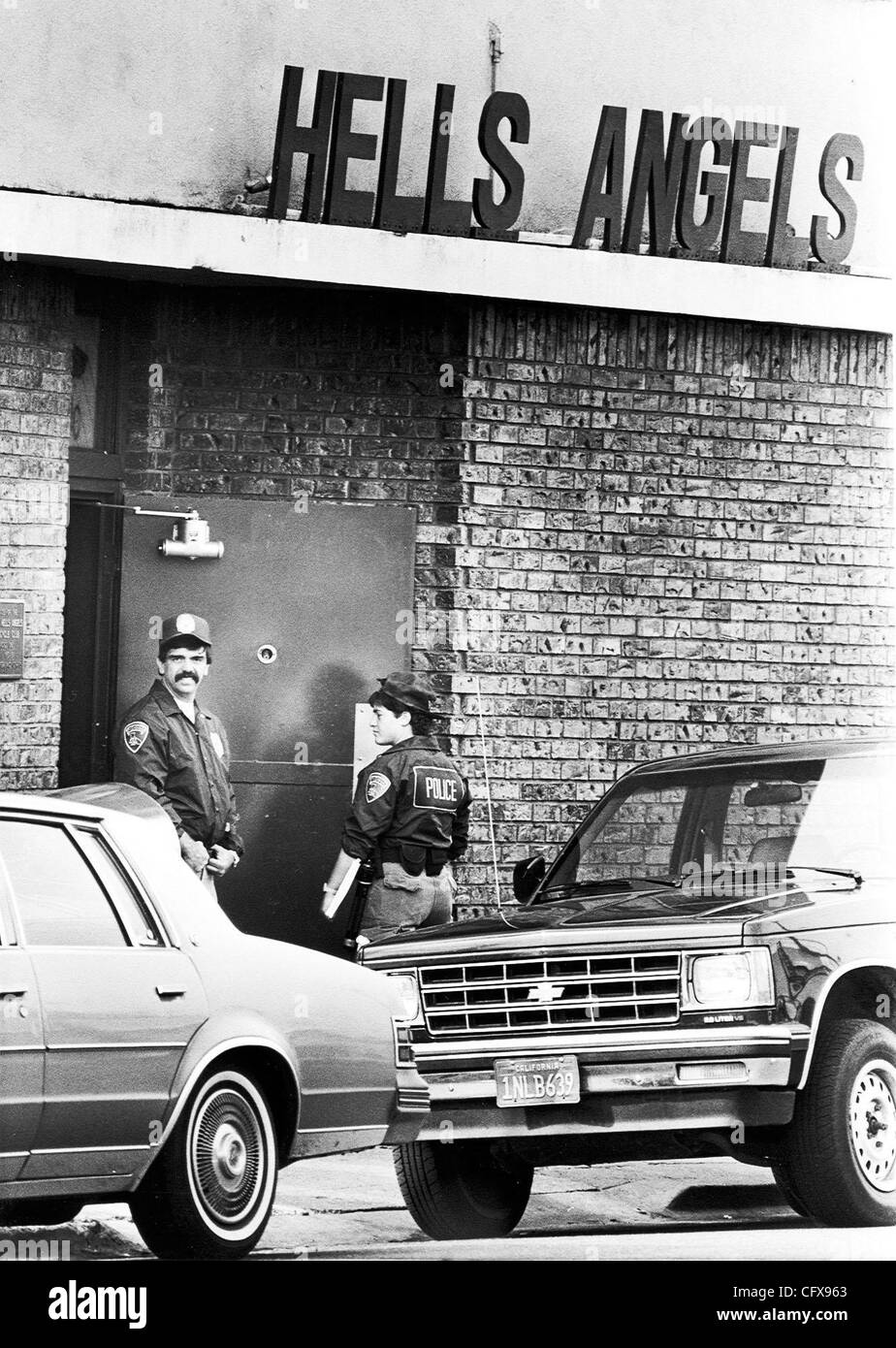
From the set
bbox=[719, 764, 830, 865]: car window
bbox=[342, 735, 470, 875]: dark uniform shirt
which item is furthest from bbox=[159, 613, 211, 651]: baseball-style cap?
bbox=[719, 764, 830, 865]: car window

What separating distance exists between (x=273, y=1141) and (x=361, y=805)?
11.9 feet

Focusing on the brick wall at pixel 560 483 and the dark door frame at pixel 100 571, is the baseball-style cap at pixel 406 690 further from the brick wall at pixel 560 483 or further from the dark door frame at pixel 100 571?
the dark door frame at pixel 100 571

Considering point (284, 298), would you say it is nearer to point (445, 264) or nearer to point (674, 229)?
point (445, 264)

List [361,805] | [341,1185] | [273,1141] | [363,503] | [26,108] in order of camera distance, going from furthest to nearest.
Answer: [363,503]
[26,108]
[361,805]
[341,1185]
[273,1141]

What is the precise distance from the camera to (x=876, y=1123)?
7.23 m

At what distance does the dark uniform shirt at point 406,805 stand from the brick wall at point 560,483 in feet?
5.72

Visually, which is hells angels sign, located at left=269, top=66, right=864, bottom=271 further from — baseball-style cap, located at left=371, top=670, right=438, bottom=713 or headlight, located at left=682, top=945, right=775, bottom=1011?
headlight, located at left=682, top=945, right=775, bottom=1011

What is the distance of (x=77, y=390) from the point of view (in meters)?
11.5

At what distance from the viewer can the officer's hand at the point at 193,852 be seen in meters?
10.0

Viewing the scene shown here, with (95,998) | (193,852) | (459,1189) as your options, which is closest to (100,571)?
(193,852)

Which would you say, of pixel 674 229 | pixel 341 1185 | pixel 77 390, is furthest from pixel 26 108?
pixel 341 1185

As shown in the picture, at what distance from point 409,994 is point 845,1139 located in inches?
62.4

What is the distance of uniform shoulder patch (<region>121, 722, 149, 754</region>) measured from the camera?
998 centimetres

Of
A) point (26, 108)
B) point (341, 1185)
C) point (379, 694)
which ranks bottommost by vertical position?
point (341, 1185)
